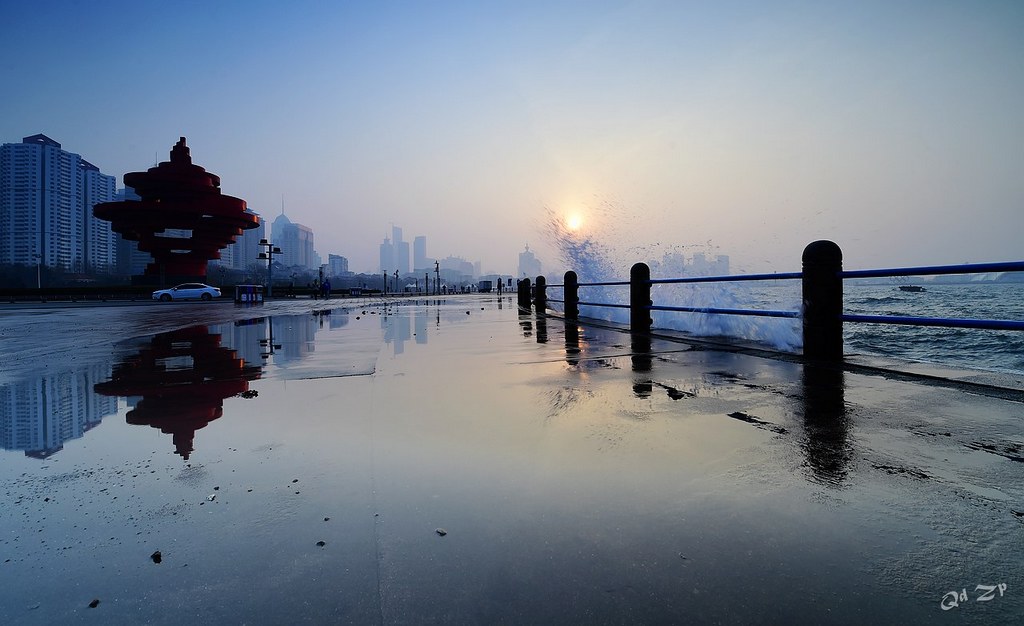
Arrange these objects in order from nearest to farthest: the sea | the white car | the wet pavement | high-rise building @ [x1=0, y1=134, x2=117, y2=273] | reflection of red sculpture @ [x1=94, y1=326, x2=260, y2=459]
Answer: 1. the wet pavement
2. reflection of red sculpture @ [x1=94, y1=326, x2=260, y2=459]
3. the sea
4. the white car
5. high-rise building @ [x1=0, y1=134, x2=117, y2=273]

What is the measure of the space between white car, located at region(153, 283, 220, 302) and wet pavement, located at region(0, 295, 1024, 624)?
42.1 metres

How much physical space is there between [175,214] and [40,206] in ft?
524

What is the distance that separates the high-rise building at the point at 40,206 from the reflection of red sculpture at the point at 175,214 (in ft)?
442

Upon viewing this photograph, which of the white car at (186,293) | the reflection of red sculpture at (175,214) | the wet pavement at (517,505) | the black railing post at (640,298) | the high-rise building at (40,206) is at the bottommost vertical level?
the wet pavement at (517,505)

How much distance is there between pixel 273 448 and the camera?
291 centimetres

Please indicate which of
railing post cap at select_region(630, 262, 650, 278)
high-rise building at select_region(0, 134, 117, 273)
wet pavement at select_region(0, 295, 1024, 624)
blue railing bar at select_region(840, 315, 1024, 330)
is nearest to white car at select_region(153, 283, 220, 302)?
railing post cap at select_region(630, 262, 650, 278)

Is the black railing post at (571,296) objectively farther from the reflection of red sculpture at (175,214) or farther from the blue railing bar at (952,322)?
the reflection of red sculpture at (175,214)

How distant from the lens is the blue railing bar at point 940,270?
460 centimetres

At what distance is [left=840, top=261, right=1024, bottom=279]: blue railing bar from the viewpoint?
4598 millimetres

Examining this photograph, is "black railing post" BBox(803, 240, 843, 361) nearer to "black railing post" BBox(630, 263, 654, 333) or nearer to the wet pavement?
the wet pavement

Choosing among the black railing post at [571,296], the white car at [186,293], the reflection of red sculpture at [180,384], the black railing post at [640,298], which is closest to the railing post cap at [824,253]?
the black railing post at [640,298]

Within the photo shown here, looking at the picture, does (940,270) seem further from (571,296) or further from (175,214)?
(175,214)

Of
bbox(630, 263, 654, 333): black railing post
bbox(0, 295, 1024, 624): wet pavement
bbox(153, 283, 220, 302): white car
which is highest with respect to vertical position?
bbox(153, 283, 220, 302): white car

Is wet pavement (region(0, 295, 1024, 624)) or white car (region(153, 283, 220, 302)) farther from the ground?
white car (region(153, 283, 220, 302))
